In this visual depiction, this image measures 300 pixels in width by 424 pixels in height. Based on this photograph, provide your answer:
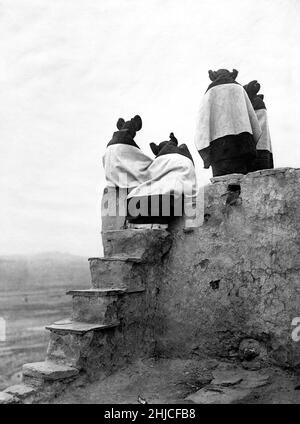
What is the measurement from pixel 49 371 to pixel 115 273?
3.03ft

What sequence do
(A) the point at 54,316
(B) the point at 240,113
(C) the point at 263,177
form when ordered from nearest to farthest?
1. (C) the point at 263,177
2. (B) the point at 240,113
3. (A) the point at 54,316

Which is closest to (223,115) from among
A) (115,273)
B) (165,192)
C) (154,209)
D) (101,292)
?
(165,192)

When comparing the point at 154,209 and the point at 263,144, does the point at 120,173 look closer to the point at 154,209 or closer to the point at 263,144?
the point at 154,209

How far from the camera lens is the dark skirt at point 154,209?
352 centimetres

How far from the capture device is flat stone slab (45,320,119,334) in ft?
9.47

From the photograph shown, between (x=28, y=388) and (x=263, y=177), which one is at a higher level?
(x=263, y=177)

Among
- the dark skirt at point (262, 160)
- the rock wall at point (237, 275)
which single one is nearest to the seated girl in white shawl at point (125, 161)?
the rock wall at point (237, 275)

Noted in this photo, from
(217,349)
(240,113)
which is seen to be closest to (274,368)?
(217,349)

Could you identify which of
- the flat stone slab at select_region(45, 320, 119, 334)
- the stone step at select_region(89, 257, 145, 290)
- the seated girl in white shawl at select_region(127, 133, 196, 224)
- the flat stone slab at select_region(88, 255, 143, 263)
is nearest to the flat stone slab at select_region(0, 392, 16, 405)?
the flat stone slab at select_region(45, 320, 119, 334)

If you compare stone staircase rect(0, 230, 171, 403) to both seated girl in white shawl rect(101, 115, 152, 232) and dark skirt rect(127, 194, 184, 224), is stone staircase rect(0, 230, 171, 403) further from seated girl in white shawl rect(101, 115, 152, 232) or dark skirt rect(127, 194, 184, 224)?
seated girl in white shawl rect(101, 115, 152, 232)

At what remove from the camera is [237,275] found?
3285mm

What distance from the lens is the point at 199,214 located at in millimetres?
3531
